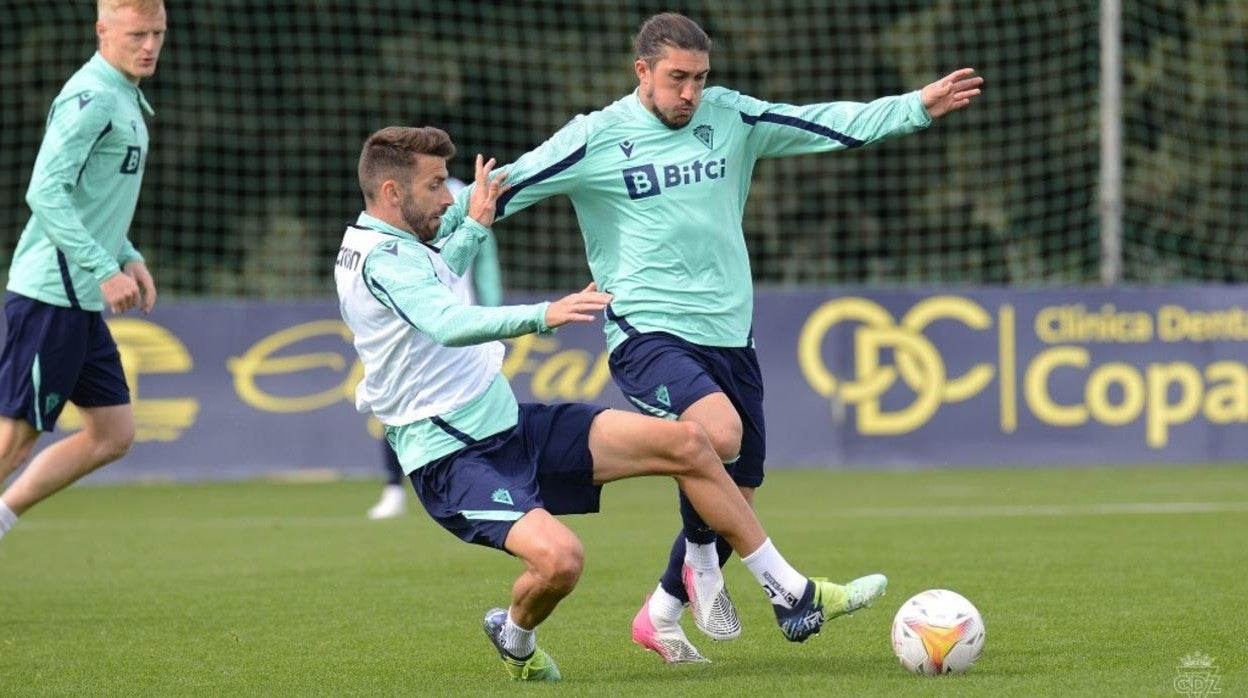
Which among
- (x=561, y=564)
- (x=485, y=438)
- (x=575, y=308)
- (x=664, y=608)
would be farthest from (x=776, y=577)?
(x=575, y=308)

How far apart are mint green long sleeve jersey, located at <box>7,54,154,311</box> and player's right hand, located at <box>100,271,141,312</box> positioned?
0.15 ft

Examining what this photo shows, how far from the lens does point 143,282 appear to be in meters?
8.05

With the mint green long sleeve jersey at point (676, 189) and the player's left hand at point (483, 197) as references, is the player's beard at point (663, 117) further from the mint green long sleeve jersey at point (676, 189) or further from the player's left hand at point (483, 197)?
the player's left hand at point (483, 197)

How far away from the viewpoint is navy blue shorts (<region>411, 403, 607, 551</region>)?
617 centimetres

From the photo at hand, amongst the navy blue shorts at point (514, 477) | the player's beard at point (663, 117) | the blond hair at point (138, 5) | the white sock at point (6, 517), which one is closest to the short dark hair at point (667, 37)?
the player's beard at point (663, 117)

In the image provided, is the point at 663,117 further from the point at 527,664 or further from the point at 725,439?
the point at 527,664

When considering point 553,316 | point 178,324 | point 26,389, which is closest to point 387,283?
point 553,316

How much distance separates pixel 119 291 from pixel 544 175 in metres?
1.71

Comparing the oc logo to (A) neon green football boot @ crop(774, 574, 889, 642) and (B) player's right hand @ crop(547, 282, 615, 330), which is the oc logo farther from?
(B) player's right hand @ crop(547, 282, 615, 330)

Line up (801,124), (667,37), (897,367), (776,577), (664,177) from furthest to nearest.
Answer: (897,367) < (801,124) < (664,177) < (667,37) < (776,577)

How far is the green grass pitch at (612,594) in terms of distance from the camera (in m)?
6.20

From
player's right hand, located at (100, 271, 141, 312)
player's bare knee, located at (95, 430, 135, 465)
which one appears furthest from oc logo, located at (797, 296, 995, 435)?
player's right hand, located at (100, 271, 141, 312)

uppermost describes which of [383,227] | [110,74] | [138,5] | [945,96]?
[138,5]

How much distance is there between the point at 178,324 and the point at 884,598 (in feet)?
29.2
